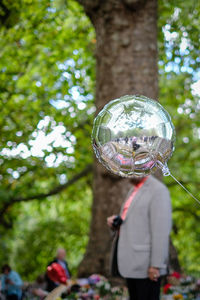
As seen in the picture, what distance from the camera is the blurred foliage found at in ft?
18.5

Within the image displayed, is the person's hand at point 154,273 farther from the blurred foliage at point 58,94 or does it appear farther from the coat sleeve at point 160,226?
the blurred foliage at point 58,94

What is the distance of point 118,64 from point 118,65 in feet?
0.04

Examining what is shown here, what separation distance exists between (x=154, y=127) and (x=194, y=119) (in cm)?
770

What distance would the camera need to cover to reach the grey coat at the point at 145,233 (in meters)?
3.06

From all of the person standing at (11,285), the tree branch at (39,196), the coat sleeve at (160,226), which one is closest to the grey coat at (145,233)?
the coat sleeve at (160,226)

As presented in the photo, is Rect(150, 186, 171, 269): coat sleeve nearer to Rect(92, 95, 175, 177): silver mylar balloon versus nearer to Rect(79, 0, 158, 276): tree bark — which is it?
Rect(92, 95, 175, 177): silver mylar balloon

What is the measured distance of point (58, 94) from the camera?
312 inches

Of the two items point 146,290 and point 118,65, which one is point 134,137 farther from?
point 118,65

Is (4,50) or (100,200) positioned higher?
(4,50)

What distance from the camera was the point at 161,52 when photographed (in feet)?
23.2

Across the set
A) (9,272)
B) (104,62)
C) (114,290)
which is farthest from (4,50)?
(114,290)

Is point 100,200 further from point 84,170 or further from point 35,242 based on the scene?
point 35,242

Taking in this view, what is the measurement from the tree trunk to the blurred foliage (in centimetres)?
95

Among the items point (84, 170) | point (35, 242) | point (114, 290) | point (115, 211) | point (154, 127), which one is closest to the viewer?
point (154, 127)
